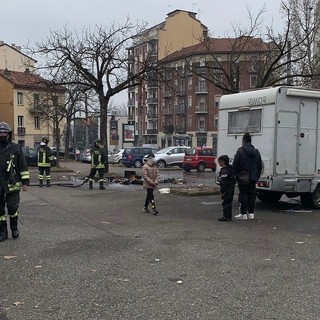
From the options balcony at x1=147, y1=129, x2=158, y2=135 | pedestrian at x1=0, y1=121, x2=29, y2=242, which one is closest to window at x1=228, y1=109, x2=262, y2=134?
pedestrian at x1=0, y1=121, x2=29, y2=242

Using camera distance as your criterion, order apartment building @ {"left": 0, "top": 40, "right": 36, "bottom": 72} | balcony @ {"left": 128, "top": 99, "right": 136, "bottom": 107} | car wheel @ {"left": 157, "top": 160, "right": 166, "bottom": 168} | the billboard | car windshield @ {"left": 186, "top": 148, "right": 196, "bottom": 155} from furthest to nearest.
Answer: balcony @ {"left": 128, "top": 99, "right": 136, "bottom": 107}, apartment building @ {"left": 0, "top": 40, "right": 36, "bottom": 72}, the billboard, car wheel @ {"left": 157, "top": 160, "right": 166, "bottom": 168}, car windshield @ {"left": 186, "top": 148, "right": 196, "bottom": 155}

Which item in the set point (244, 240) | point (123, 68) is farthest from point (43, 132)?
point (244, 240)

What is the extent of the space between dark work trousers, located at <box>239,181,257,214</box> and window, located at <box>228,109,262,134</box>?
5.78 ft

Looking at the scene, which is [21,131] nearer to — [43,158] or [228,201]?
[43,158]

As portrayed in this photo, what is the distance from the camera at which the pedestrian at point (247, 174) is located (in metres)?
10.0

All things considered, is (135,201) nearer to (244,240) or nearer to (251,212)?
(251,212)

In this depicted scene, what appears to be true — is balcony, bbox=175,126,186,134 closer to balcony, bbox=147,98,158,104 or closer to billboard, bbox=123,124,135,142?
balcony, bbox=147,98,158,104

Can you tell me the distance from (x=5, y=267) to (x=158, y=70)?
1716 centimetres

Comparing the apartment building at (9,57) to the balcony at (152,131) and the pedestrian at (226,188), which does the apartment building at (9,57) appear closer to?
the balcony at (152,131)

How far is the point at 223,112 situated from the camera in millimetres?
12695

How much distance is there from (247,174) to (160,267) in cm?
443

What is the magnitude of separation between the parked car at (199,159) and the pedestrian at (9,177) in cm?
2213

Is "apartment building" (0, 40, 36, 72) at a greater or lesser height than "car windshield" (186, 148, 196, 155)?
greater

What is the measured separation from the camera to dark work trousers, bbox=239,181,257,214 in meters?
10.1
